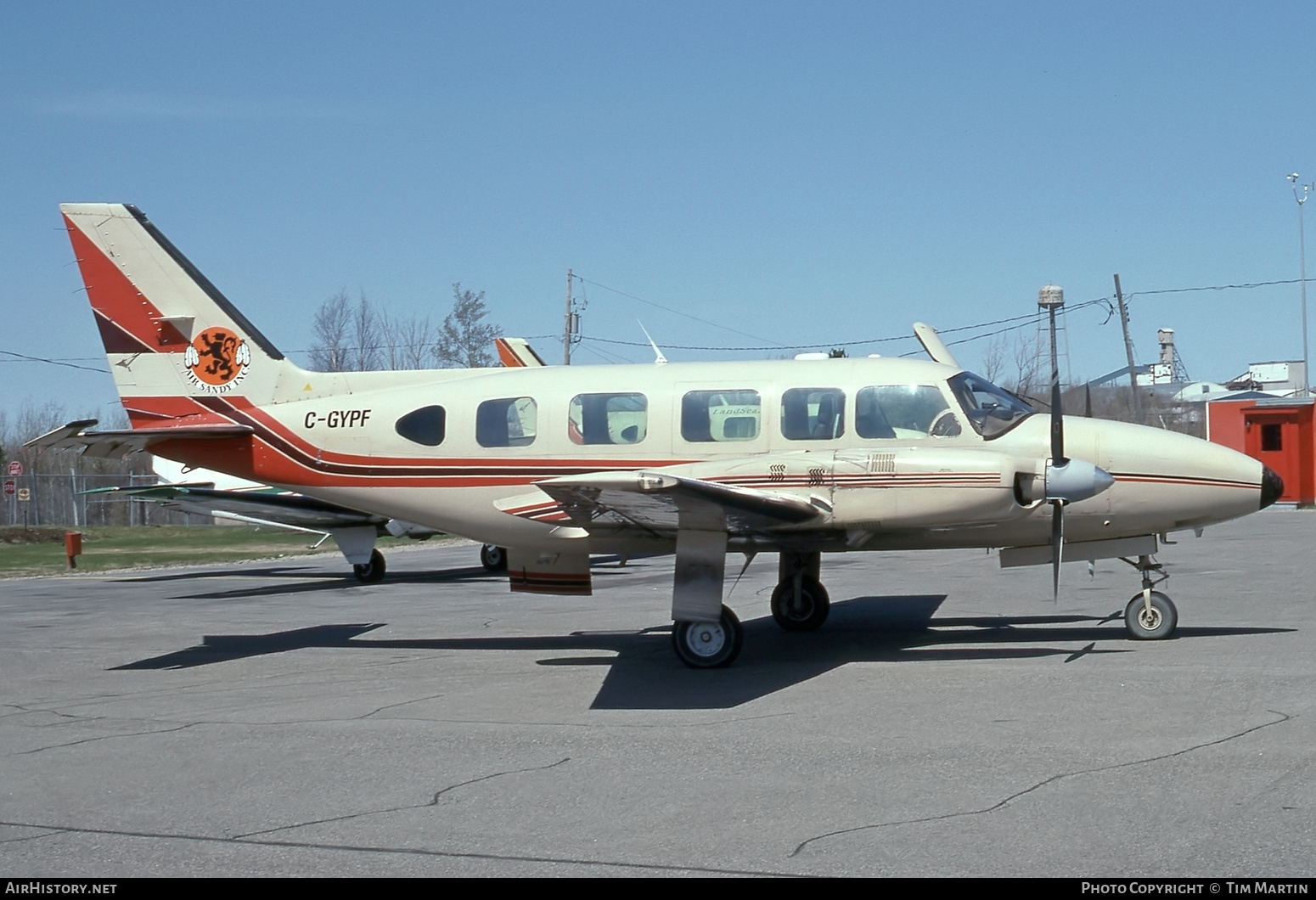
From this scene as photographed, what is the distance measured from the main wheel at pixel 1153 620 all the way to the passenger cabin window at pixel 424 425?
6945mm

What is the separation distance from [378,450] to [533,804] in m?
6.86

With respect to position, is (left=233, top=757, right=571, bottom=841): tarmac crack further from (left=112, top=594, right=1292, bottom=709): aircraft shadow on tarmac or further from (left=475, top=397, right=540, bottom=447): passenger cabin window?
(left=475, top=397, right=540, bottom=447): passenger cabin window

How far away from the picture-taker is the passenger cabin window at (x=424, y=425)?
12.4m

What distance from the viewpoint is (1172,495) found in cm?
1094

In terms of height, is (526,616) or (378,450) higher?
(378,450)

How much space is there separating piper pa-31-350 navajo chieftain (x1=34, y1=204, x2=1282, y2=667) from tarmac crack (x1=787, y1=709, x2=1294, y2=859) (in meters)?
3.21

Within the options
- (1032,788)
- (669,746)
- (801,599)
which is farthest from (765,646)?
(1032,788)

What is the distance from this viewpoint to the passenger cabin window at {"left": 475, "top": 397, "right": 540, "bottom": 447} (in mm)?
12156

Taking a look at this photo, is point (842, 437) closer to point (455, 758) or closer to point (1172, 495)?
point (1172, 495)

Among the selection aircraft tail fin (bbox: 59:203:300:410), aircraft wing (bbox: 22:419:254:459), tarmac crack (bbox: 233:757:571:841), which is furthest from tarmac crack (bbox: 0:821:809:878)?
aircraft tail fin (bbox: 59:203:300:410)

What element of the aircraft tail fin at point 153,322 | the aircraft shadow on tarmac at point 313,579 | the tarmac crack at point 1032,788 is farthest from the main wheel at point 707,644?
the aircraft shadow on tarmac at point 313,579

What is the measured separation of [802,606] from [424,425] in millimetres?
4476

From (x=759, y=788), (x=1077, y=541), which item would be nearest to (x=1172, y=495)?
(x=1077, y=541)

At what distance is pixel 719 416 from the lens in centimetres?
1171
